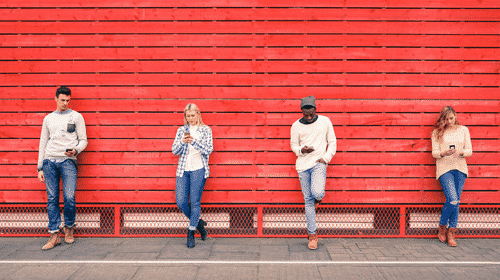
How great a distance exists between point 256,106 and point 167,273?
2.63 metres

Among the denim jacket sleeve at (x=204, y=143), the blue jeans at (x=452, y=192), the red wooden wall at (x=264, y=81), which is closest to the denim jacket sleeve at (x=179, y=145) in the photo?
the denim jacket sleeve at (x=204, y=143)

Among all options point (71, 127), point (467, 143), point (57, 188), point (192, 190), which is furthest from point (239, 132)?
point (467, 143)

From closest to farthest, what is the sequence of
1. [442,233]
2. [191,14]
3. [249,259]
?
[249,259] → [442,233] → [191,14]

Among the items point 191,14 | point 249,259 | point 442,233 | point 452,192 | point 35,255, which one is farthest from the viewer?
point 191,14

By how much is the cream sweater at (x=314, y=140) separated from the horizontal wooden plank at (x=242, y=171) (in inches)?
23.7

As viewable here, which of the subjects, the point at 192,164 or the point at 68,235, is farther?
the point at 68,235

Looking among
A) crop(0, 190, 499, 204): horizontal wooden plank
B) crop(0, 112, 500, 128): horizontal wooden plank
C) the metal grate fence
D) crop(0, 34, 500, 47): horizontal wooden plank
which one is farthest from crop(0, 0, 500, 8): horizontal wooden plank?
the metal grate fence

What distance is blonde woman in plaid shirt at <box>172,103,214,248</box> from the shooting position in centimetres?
420

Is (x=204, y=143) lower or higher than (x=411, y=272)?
higher

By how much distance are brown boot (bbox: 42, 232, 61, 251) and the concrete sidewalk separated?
73 mm

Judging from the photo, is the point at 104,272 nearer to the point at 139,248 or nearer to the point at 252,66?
the point at 139,248

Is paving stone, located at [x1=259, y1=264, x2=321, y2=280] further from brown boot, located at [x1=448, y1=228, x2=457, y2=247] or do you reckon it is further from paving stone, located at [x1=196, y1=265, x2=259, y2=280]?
brown boot, located at [x1=448, y1=228, x2=457, y2=247]

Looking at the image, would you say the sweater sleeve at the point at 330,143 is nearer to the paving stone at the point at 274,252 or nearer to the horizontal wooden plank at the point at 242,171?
the horizontal wooden plank at the point at 242,171

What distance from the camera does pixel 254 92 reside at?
477 centimetres
